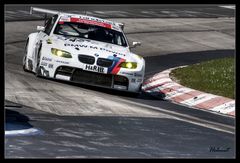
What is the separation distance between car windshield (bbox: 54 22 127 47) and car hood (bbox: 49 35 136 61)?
0.42 meters

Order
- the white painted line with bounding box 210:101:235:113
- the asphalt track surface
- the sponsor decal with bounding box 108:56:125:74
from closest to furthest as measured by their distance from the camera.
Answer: the asphalt track surface, the white painted line with bounding box 210:101:235:113, the sponsor decal with bounding box 108:56:125:74

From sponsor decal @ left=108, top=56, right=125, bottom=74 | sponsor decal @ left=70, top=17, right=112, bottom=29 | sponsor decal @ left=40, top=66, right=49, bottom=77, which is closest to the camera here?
sponsor decal @ left=108, top=56, right=125, bottom=74

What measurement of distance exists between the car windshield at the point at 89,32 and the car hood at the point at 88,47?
16.5 inches

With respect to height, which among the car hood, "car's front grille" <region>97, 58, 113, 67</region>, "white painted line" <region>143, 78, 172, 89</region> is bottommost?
"white painted line" <region>143, 78, 172, 89</region>

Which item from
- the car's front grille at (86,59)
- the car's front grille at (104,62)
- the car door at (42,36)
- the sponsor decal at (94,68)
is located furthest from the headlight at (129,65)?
the car door at (42,36)

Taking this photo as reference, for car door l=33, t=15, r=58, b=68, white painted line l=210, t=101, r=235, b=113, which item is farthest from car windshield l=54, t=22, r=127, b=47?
white painted line l=210, t=101, r=235, b=113

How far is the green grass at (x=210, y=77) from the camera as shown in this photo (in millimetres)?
17391

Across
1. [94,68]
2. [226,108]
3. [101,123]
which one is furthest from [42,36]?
[101,123]

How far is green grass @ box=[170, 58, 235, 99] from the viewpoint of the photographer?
1739cm

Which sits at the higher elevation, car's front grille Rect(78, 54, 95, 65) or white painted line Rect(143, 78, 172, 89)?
car's front grille Rect(78, 54, 95, 65)

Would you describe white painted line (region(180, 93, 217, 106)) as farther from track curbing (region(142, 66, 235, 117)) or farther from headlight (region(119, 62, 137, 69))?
headlight (region(119, 62, 137, 69))
